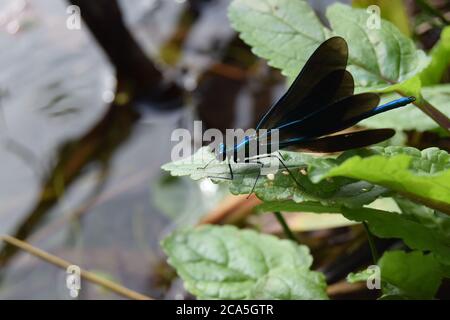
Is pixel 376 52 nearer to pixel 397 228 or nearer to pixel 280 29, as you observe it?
pixel 280 29

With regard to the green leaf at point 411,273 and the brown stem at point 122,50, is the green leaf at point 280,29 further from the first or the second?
the brown stem at point 122,50

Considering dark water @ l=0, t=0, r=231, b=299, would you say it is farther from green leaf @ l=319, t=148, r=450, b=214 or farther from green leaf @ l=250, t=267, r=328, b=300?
green leaf @ l=319, t=148, r=450, b=214

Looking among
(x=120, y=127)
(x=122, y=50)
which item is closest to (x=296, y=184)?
(x=120, y=127)

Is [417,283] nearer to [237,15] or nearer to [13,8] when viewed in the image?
[237,15]

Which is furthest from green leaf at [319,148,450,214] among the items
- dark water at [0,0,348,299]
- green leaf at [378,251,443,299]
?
dark water at [0,0,348,299]

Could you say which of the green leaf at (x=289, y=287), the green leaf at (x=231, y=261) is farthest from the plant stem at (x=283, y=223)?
the green leaf at (x=289, y=287)

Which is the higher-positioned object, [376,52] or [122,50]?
[122,50]

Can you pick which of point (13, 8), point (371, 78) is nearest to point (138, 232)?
point (371, 78)
